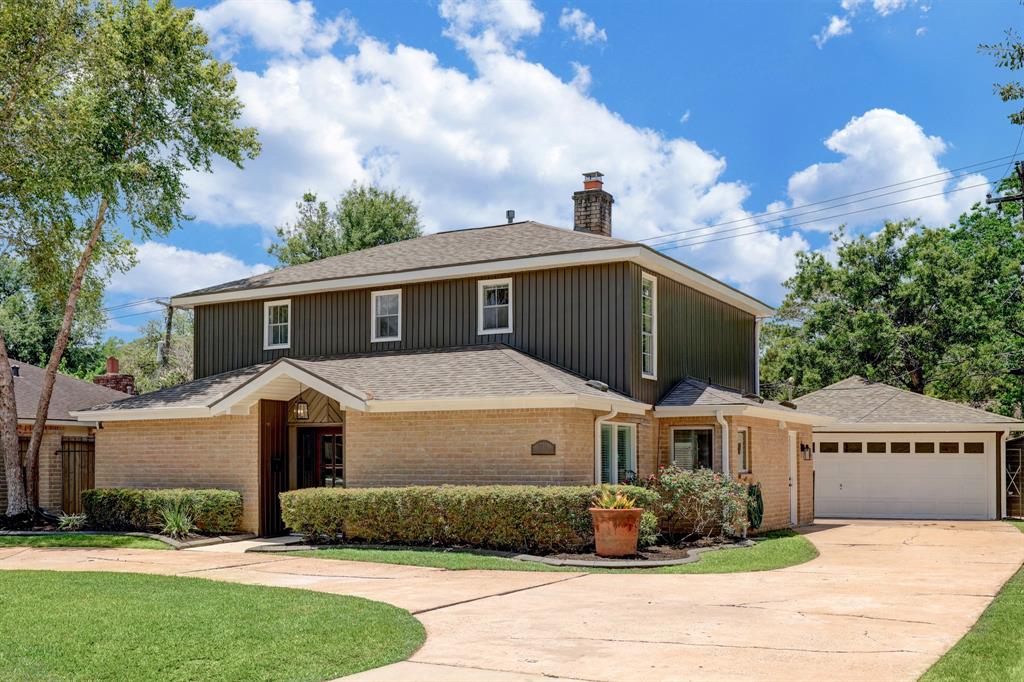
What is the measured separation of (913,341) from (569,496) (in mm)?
24966

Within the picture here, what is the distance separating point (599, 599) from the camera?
37.5 feet

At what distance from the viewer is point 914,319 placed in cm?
3738

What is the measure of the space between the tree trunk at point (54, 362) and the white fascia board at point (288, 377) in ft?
16.9

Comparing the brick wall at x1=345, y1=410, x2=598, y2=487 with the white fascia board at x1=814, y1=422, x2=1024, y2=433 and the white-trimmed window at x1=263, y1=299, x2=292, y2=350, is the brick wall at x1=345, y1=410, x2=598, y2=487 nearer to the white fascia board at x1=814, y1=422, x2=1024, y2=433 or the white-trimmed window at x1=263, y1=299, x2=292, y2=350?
the white-trimmed window at x1=263, y1=299, x2=292, y2=350

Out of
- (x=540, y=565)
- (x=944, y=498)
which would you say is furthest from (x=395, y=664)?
(x=944, y=498)

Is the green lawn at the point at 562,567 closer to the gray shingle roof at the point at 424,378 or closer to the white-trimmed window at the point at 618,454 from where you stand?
the white-trimmed window at the point at 618,454

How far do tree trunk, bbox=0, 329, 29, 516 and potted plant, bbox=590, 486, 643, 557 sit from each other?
1324 centimetres

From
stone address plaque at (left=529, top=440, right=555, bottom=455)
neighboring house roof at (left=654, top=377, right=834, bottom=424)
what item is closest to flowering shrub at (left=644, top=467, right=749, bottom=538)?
neighboring house roof at (left=654, top=377, right=834, bottom=424)

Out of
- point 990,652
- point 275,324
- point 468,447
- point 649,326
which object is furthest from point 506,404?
point 990,652

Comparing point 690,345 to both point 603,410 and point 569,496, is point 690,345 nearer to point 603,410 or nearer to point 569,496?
point 603,410

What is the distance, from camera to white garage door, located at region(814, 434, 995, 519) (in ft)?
89.1

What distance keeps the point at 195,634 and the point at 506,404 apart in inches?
353

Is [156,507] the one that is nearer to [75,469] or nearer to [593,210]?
[75,469]

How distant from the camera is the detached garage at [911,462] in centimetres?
2698
